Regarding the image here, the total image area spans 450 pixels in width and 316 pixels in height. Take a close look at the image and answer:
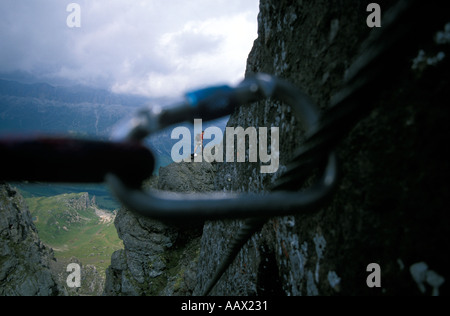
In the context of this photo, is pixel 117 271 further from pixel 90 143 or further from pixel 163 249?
pixel 90 143

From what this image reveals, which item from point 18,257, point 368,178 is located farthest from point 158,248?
point 18,257

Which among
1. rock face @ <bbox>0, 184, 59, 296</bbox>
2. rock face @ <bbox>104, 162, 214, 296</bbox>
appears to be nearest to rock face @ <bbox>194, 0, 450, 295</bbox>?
rock face @ <bbox>104, 162, 214, 296</bbox>

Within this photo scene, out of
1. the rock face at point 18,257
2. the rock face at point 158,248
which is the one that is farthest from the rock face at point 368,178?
the rock face at point 18,257

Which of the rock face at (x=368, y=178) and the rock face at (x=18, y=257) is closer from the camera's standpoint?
the rock face at (x=368, y=178)

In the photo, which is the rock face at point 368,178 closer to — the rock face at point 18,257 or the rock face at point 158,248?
the rock face at point 158,248

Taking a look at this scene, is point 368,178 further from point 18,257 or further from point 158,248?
point 18,257

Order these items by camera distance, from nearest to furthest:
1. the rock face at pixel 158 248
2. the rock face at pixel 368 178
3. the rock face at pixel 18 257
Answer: the rock face at pixel 368 178 → the rock face at pixel 158 248 → the rock face at pixel 18 257

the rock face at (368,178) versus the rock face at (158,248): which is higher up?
the rock face at (368,178)
